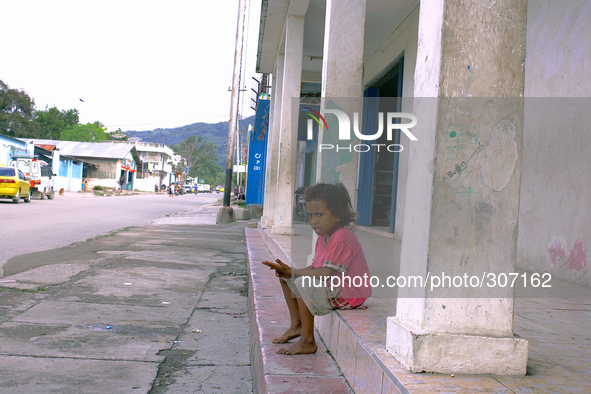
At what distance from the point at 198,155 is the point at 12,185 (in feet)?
256

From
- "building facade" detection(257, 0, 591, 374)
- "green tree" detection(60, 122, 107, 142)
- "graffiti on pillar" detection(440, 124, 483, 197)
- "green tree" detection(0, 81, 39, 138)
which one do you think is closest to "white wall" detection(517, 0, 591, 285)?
"building facade" detection(257, 0, 591, 374)

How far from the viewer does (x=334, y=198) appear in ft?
8.93

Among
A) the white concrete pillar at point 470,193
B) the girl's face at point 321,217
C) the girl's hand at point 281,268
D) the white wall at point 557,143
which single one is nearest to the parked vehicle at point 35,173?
the white wall at point 557,143

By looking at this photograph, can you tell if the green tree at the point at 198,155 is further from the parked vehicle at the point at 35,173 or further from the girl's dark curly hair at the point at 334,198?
the girl's dark curly hair at the point at 334,198

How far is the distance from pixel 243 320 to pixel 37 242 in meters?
5.63

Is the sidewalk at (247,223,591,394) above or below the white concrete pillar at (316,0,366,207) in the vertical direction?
below

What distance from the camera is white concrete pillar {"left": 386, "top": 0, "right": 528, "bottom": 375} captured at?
5.74ft

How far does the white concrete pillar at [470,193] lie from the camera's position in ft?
5.74

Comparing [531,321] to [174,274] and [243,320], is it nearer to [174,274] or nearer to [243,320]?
[243,320]

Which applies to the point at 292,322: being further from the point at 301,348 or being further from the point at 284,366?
the point at 284,366

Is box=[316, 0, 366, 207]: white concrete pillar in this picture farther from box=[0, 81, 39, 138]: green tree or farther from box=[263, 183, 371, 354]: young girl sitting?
box=[0, 81, 39, 138]: green tree

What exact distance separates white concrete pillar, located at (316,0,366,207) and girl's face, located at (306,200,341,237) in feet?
4.98

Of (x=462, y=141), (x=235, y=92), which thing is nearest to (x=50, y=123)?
(x=235, y=92)

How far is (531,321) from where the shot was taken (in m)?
2.86
